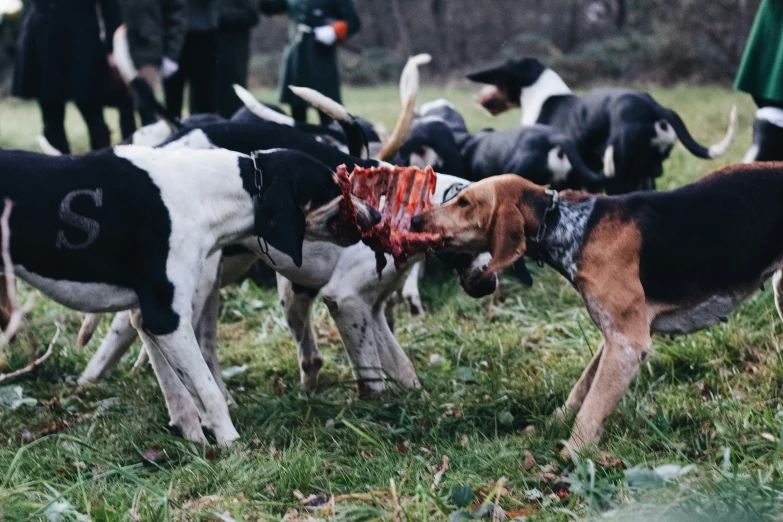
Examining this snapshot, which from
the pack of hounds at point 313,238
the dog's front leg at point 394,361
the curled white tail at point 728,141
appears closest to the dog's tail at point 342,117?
the pack of hounds at point 313,238

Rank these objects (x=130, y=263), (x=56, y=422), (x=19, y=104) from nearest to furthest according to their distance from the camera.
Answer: (x=130, y=263) → (x=56, y=422) → (x=19, y=104)

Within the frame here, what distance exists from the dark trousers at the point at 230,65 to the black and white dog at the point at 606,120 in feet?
8.08

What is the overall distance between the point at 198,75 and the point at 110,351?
404 cm

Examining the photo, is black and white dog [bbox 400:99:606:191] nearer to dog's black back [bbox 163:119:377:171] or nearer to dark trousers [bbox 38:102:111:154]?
dog's black back [bbox 163:119:377:171]

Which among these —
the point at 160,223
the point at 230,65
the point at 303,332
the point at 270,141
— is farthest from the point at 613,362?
the point at 230,65

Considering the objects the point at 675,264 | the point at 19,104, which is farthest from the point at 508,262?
the point at 19,104

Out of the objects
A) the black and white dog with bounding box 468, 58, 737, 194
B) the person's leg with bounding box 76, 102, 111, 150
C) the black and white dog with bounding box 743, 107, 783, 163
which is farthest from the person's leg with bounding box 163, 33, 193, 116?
Result: the black and white dog with bounding box 743, 107, 783, 163

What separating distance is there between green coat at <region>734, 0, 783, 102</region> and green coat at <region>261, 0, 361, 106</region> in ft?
13.7

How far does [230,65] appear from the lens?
29.7ft

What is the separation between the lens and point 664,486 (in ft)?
9.98

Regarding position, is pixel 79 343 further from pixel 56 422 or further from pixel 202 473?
pixel 202 473

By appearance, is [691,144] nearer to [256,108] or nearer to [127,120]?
[256,108]

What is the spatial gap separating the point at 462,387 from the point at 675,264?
3.95 ft

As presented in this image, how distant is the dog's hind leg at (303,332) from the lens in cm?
476
